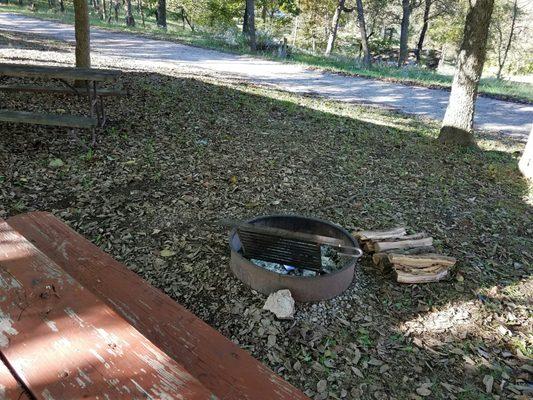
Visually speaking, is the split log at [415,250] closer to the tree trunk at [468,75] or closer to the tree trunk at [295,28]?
the tree trunk at [468,75]

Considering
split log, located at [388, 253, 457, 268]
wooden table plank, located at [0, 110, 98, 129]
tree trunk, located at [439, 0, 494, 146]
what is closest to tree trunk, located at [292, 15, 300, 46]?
tree trunk, located at [439, 0, 494, 146]

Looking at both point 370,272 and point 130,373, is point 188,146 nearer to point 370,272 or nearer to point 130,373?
point 370,272

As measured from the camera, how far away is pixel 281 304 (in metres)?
2.89

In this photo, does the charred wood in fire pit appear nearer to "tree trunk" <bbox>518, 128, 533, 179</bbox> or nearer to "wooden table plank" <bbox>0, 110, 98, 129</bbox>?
"wooden table plank" <bbox>0, 110, 98, 129</bbox>

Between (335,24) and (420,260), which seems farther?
(335,24)

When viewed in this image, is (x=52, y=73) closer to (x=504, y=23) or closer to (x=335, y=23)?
(x=335, y=23)

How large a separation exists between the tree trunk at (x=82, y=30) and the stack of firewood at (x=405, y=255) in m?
5.82

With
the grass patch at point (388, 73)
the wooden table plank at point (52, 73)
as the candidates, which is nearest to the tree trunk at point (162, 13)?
the grass patch at point (388, 73)

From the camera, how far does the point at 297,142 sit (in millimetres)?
6605

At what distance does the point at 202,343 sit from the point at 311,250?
4.42ft

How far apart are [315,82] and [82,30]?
8168 mm

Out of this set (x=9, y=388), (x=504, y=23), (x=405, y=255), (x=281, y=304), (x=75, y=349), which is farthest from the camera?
(x=504, y=23)

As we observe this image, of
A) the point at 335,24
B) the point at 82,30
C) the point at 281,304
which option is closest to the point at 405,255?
the point at 281,304

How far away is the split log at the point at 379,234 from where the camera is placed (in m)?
3.79
